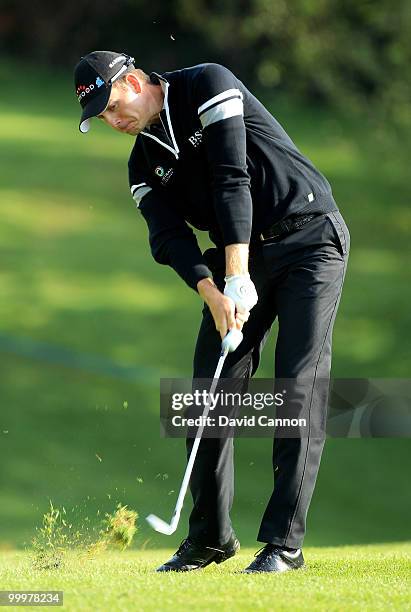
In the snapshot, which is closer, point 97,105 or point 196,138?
point 97,105

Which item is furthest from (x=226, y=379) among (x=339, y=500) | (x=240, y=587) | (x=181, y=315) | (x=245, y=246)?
(x=181, y=315)

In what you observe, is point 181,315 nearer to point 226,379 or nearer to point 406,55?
point 406,55

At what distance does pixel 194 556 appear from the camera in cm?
556

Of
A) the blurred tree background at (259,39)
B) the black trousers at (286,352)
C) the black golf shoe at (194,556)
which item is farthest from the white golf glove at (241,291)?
the blurred tree background at (259,39)

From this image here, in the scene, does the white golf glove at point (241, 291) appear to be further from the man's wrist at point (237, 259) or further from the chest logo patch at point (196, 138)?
the chest logo patch at point (196, 138)

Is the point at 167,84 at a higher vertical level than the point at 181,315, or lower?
higher

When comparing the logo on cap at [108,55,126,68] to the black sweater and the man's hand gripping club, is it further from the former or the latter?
Answer: the man's hand gripping club

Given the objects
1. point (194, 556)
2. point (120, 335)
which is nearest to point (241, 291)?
point (194, 556)

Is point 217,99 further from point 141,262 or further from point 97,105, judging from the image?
point 141,262

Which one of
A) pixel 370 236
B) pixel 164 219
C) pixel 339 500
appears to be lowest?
pixel 339 500

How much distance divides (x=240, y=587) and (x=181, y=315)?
1123 centimetres

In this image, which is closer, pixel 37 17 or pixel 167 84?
pixel 167 84

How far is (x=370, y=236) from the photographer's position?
67.7 ft

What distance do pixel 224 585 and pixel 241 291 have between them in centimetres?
111
